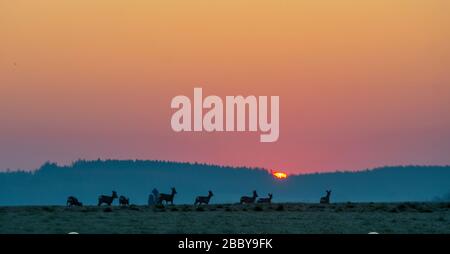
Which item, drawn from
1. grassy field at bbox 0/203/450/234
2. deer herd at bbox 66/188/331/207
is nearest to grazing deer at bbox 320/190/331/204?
deer herd at bbox 66/188/331/207

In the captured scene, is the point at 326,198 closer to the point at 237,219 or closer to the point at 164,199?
the point at 164,199

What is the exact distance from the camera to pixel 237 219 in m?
50.3

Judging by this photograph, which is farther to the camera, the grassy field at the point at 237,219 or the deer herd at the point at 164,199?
the deer herd at the point at 164,199

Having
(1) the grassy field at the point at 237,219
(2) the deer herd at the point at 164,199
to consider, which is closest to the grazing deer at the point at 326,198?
(2) the deer herd at the point at 164,199

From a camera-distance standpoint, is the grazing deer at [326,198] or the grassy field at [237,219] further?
the grazing deer at [326,198]

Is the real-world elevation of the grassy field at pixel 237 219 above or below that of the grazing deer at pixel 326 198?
below

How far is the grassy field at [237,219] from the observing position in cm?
4406

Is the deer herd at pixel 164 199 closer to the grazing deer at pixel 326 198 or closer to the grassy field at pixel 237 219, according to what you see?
the grazing deer at pixel 326 198

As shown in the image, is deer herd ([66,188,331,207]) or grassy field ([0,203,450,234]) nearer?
grassy field ([0,203,450,234])

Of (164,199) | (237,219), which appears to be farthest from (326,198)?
(237,219)

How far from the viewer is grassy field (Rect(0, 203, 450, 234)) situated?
4406cm

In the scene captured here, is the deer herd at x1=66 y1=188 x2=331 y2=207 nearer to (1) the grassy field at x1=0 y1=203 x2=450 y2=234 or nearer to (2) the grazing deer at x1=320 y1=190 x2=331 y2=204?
(2) the grazing deer at x1=320 y1=190 x2=331 y2=204

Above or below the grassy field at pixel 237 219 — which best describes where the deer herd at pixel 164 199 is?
above

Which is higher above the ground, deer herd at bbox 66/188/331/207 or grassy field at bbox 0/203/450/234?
deer herd at bbox 66/188/331/207
